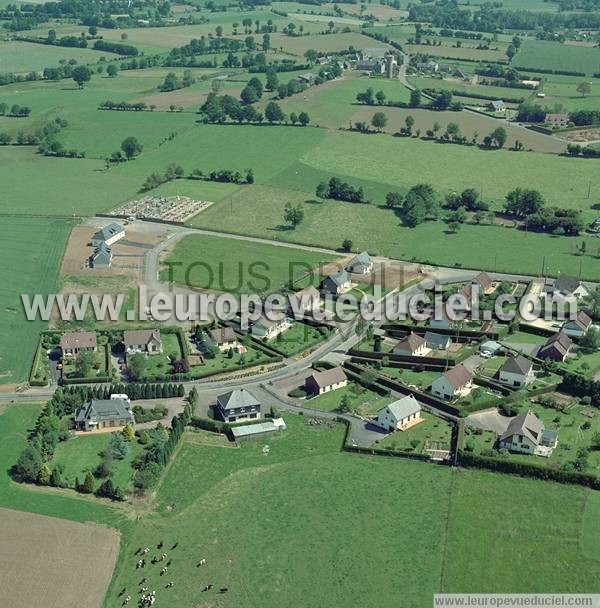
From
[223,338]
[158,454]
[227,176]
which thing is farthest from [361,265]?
[158,454]

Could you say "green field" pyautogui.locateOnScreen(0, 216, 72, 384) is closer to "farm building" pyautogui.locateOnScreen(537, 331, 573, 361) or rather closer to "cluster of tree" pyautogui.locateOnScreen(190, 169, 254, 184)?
"cluster of tree" pyautogui.locateOnScreen(190, 169, 254, 184)

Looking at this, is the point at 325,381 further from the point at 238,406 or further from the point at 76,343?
the point at 76,343

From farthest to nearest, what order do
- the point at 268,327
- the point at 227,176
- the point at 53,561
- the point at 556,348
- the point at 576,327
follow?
the point at 227,176 → the point at 268,327 → the point at 576,327 → the point at 556,348 → the point at 53,561

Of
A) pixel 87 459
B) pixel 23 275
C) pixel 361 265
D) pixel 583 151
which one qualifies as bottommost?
pixel 23 275

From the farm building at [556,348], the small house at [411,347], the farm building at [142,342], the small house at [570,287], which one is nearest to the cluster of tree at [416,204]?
the small house at [570,287]

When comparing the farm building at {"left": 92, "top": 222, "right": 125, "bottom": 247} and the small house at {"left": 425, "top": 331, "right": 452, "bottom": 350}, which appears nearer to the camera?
the small house at {"left": 425, "top": 331, "right": 452, "bottom": 350}

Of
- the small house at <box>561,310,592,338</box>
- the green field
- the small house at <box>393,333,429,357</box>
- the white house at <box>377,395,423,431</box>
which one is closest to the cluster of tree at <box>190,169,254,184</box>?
the green field
